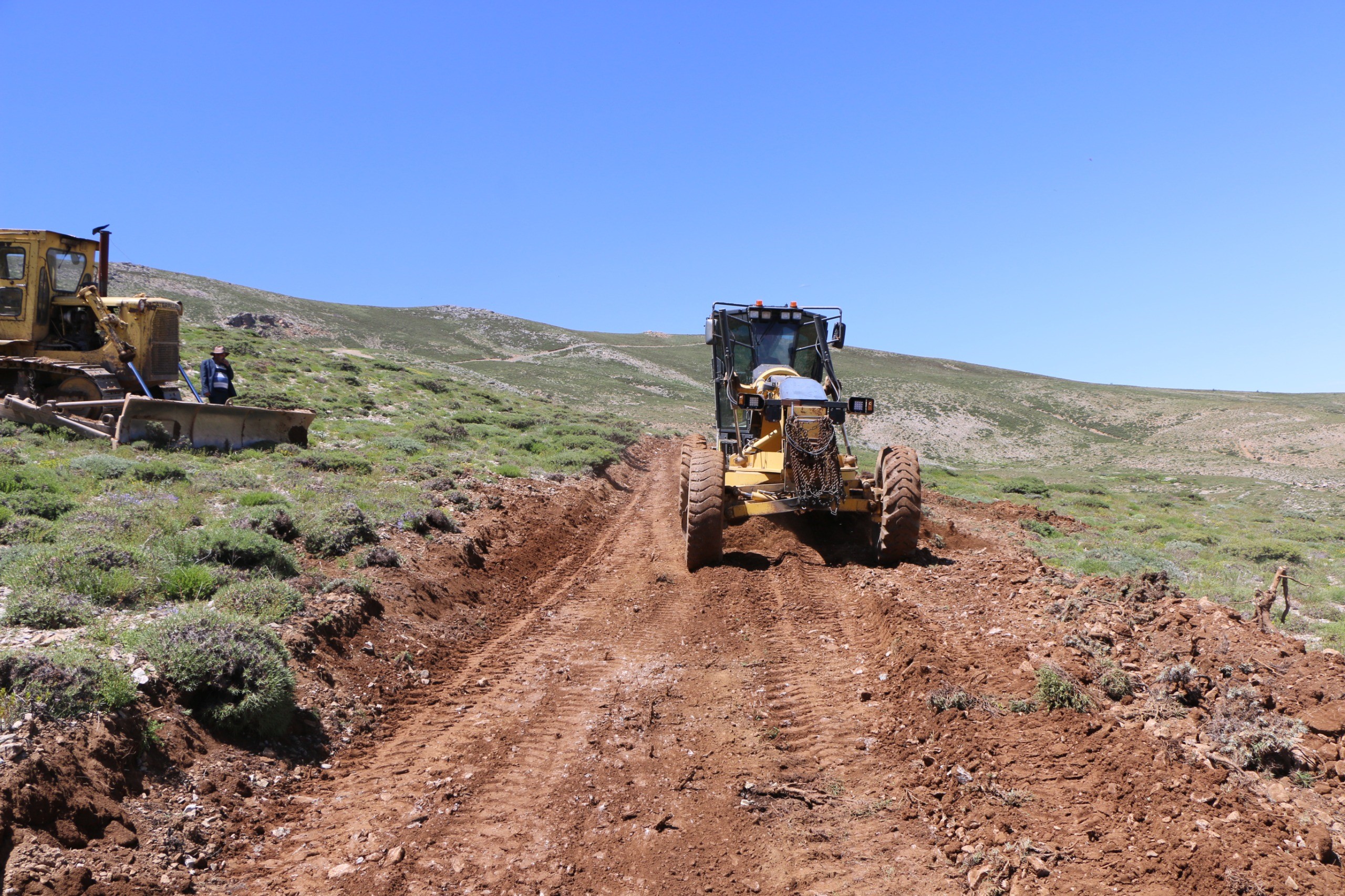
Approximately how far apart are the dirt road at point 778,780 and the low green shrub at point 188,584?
1965 millimetres

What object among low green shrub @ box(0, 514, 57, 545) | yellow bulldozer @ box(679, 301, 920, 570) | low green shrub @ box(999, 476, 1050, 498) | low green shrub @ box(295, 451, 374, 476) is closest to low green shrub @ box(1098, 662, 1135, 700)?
yellow bulldozer @ box(679, 301, 920, 570)

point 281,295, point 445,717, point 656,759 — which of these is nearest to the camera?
point 656,759

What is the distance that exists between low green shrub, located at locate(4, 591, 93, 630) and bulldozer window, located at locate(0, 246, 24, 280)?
11463mm

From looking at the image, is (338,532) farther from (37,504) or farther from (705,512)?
(705,512)

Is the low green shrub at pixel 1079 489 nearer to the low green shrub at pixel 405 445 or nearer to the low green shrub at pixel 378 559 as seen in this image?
the low green shrub at pixel 405 445

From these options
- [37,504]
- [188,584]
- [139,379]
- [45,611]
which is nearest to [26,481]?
[37,504]

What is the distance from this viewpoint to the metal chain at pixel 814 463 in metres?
10.7

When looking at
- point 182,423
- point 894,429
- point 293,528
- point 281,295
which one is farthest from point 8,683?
point 281,295

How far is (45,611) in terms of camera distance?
19.7ft

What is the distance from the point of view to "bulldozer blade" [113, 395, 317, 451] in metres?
13.6

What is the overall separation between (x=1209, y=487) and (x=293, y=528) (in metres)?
35.7

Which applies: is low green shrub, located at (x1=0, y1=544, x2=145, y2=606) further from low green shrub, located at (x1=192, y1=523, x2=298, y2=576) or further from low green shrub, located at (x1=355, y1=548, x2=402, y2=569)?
low green shrub, located at (x1=355, y1=548, x2=402, y2=569)

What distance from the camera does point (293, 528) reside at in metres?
9.62

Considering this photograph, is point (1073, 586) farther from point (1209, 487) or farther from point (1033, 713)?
point (1209, 487)
